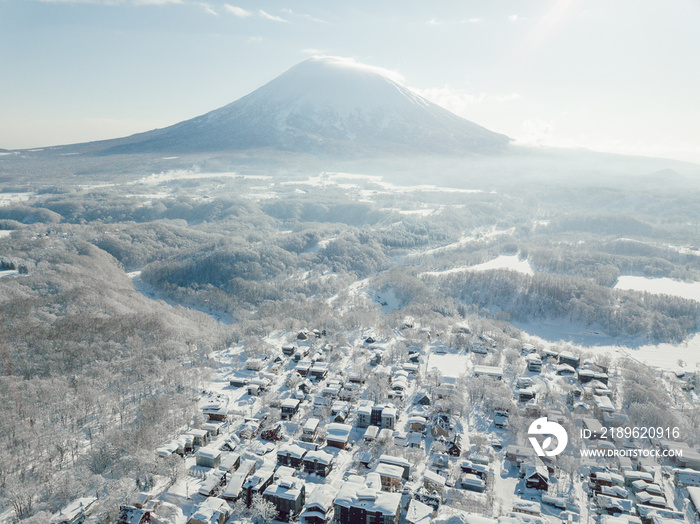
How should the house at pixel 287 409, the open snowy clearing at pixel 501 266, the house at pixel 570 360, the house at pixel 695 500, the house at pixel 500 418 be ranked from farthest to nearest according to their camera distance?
the open snowy clearing at pixel 501 266, the house at pixel 570 360, the house at pixel 287 409, the house at pixel 500 418, the house at pixel 695 500

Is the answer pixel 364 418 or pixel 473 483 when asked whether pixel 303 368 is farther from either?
pixel 473 483

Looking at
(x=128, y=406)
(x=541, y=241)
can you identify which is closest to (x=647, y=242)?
(x=541, y=241)

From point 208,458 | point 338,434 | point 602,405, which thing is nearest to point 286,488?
point 208,458

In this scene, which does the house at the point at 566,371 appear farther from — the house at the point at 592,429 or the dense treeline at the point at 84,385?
the dense treeline at the point at 84,385

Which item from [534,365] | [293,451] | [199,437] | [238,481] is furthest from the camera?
[534,365]

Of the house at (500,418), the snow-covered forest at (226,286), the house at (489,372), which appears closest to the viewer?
the snow-covered forest at (226,286)

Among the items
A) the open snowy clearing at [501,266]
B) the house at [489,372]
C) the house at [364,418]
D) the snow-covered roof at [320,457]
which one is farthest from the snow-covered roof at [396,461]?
the open snowy clearing at [501,266]
